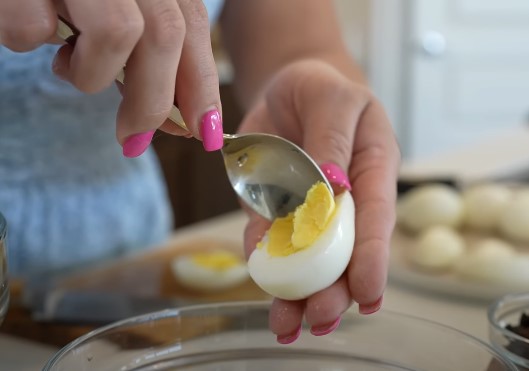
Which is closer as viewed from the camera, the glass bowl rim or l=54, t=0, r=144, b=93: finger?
l=54, t=0, r=144, b=93: finger

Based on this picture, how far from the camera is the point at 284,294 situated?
581 millimetres

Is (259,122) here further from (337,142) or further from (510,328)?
(510,328)

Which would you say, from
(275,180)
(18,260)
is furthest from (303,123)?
(18,260)

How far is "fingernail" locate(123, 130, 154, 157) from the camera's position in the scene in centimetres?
49

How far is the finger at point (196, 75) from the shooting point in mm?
460

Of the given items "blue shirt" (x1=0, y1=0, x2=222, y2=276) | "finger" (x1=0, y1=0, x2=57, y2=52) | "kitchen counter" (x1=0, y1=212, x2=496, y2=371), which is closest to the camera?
"finger" (x1=0, y1=0, x2=57, y2=52)

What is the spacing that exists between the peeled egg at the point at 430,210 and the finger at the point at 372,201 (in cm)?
50

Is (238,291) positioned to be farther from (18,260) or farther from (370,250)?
(370,250)

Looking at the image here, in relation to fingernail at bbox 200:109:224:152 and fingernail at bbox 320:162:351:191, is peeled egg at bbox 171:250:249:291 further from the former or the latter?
fingernail at bbox 200:109:224:152

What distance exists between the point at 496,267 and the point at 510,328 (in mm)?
314

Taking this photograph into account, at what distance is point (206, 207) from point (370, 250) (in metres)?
2.29

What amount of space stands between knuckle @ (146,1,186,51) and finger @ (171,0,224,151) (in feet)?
0.09

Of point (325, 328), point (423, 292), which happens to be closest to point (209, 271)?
point (423, 292)

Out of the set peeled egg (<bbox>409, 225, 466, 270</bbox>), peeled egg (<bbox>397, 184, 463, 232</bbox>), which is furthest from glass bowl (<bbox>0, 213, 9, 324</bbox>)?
peeled egg (<bbox>397, 184, 463, 232</bbox>)
